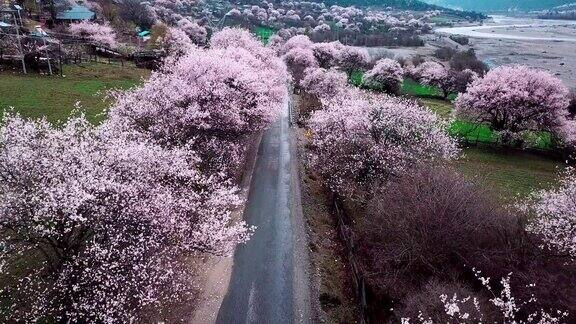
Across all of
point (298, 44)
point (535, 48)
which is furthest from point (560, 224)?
point (535, 48)

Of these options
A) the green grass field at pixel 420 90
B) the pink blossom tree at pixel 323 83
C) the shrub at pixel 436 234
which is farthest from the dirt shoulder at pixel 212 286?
the green grass field at pixel 420 90

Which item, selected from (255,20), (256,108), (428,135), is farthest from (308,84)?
(255,20)

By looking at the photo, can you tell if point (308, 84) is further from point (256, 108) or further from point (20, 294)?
point (20, 294)

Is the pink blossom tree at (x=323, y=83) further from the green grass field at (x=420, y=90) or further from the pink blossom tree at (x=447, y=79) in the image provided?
the pink blossom tree at (x=447, y=79)

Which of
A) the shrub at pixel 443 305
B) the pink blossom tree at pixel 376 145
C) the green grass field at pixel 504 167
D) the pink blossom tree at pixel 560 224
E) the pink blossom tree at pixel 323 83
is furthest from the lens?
the pink blossom tree at pixel 323 83

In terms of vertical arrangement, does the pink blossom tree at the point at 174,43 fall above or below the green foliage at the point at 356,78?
above

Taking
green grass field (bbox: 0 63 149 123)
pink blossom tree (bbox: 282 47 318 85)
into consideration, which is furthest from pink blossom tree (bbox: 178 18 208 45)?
green grass field (bbox: 0 63 149 123)
